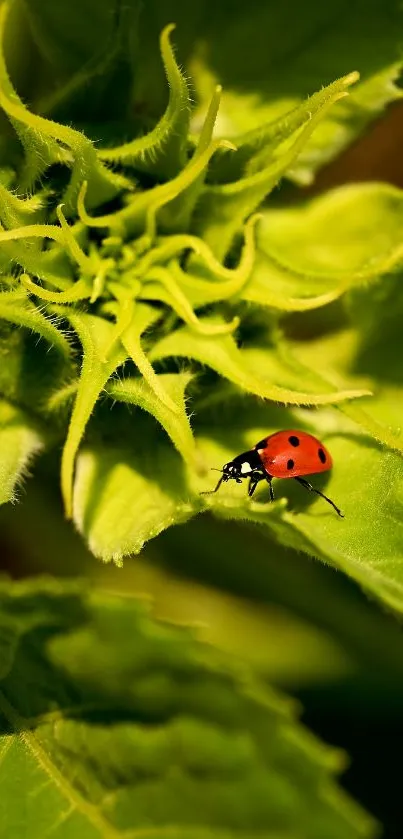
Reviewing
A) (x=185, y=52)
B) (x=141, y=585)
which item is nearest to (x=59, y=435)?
(x=185, y=52)

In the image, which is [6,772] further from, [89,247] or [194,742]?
[89,247]

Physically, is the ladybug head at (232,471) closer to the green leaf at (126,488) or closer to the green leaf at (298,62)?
the green leaf at (126,488)

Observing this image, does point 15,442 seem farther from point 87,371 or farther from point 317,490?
point 317,490

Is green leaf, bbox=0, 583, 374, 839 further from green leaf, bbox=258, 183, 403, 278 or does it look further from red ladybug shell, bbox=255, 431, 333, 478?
green leaf, bbox=258, 183, 403, 278

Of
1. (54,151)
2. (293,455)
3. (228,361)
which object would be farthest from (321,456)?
(54,151)

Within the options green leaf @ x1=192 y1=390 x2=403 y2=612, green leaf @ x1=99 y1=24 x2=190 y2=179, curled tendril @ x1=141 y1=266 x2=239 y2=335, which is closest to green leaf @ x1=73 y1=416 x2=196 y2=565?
green leaf @ x1=192 y1=390 x2=403 y2=612

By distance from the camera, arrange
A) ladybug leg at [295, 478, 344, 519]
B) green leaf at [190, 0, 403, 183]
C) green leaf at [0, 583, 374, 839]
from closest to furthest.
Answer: green leaf at [0, 583, 374, 839] → ladybug leg at [295, 478, 344, 519] → green leaf at [190, 0, 403, 183]
